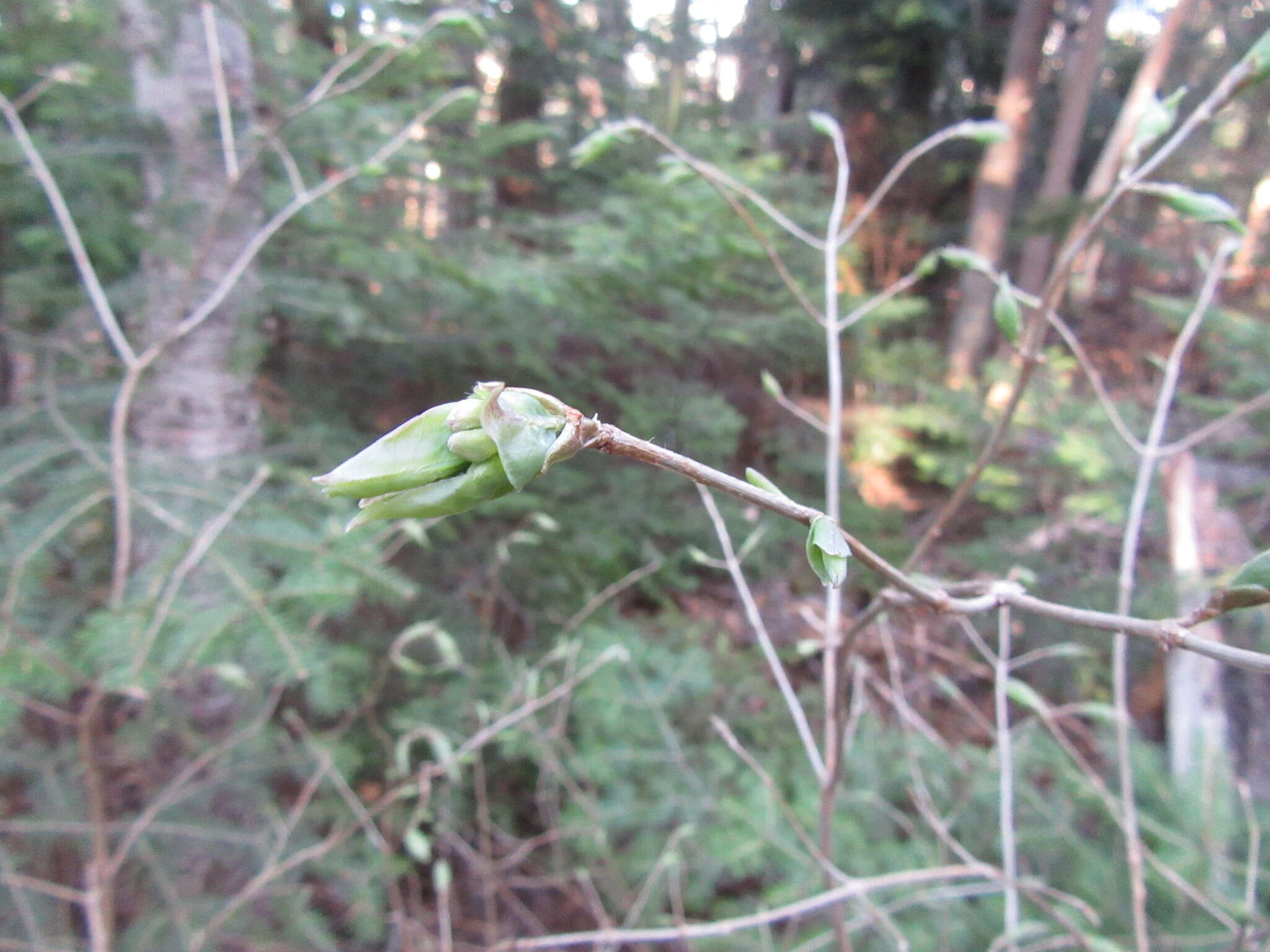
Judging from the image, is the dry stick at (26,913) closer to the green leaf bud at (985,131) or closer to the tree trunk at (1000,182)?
the green leaf bud at (985,131)

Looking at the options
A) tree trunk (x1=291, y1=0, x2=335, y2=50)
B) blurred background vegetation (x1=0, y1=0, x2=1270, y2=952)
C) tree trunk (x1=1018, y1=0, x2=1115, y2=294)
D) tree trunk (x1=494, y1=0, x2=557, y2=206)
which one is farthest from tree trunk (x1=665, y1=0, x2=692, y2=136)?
tree trunk (x1=1018, y1=0, x2=1115, y2=294)

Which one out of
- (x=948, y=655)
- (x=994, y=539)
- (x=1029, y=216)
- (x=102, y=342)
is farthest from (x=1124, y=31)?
(x=102, y=342)

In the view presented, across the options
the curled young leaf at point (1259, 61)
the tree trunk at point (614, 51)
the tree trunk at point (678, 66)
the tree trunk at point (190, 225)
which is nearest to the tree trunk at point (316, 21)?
the tree trunk at point (190, 225)

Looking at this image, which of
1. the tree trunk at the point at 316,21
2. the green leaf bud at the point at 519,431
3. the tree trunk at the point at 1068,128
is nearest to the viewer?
the green leaf bud at the point at 519,431

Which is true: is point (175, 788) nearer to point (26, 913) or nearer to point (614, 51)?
point (26, 913)

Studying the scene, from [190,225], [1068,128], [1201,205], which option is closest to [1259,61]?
[1201,205]

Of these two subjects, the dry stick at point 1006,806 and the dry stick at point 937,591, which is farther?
the dry stick at point 1006,806

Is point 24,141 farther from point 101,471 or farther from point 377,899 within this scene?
point 377,899
